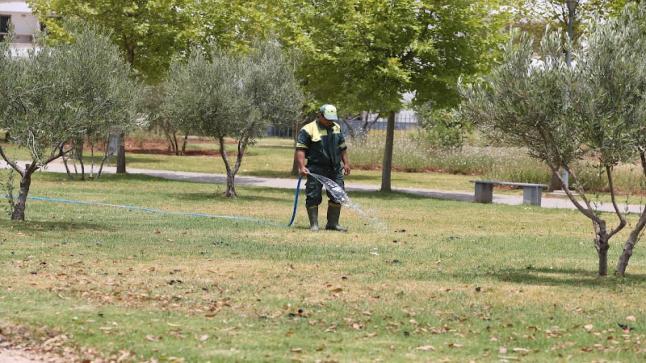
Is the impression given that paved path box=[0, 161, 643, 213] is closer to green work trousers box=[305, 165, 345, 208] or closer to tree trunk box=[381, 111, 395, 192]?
tree trunk box=[381, 111, 395, 192]

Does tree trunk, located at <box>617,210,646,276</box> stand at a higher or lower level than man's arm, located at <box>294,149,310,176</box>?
lower

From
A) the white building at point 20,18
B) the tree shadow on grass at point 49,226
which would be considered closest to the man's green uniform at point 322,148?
the tree shadow on grass at point 49,226

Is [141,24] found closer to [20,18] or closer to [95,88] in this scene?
[95,88]

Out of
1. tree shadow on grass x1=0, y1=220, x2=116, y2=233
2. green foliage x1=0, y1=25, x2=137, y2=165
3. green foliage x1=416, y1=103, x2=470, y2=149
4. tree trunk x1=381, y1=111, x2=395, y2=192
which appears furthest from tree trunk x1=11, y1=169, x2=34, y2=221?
green foliage x1=416, y1=103, x2=470, y2=149

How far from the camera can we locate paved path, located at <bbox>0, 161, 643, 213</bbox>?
25906 millimetres

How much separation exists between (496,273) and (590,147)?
186cm

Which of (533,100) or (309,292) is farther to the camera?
(533,100)

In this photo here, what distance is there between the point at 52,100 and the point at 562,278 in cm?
703

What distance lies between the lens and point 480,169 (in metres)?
37.4

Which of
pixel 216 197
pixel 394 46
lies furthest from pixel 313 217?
pixel 394 46

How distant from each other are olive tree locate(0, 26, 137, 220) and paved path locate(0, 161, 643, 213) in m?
11.4

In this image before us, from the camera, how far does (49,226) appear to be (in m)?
16.3

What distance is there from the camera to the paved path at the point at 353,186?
25906mm

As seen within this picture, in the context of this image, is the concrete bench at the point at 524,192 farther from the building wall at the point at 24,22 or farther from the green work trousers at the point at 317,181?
the building wall at the point at 24,22
